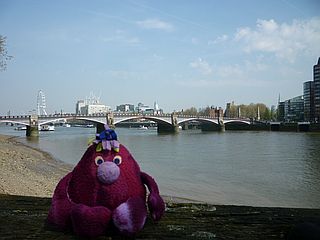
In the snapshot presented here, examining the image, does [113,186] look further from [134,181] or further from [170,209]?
[170,209]

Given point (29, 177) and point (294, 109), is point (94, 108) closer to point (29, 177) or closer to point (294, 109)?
point (294, 109)

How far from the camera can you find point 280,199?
12.6 m

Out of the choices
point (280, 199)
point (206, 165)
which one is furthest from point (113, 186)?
point (206, 165)

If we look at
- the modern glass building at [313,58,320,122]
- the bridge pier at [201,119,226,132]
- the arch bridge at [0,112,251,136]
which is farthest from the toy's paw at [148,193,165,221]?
the bridge pier at [201,119,226,132]

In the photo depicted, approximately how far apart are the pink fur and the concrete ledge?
4.1 inches

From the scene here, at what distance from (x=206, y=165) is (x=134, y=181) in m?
19.6

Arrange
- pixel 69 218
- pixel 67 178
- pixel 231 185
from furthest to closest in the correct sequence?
pixel 231 185 → pixel 67 178 → pixel 69 218

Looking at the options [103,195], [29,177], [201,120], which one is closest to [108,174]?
[103,195]

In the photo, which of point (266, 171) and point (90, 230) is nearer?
point (90, 230)

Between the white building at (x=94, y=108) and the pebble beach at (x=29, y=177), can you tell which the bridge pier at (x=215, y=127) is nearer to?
the white building at (x=94, y=108)

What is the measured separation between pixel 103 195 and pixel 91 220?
0.17m

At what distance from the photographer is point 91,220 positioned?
232 centimetres

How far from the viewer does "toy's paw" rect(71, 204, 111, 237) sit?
2320 millimetres

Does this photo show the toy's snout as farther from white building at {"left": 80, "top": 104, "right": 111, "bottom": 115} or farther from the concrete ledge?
white building at {"left": 80, "top": 104, "right": 111, "bottom": 115}
